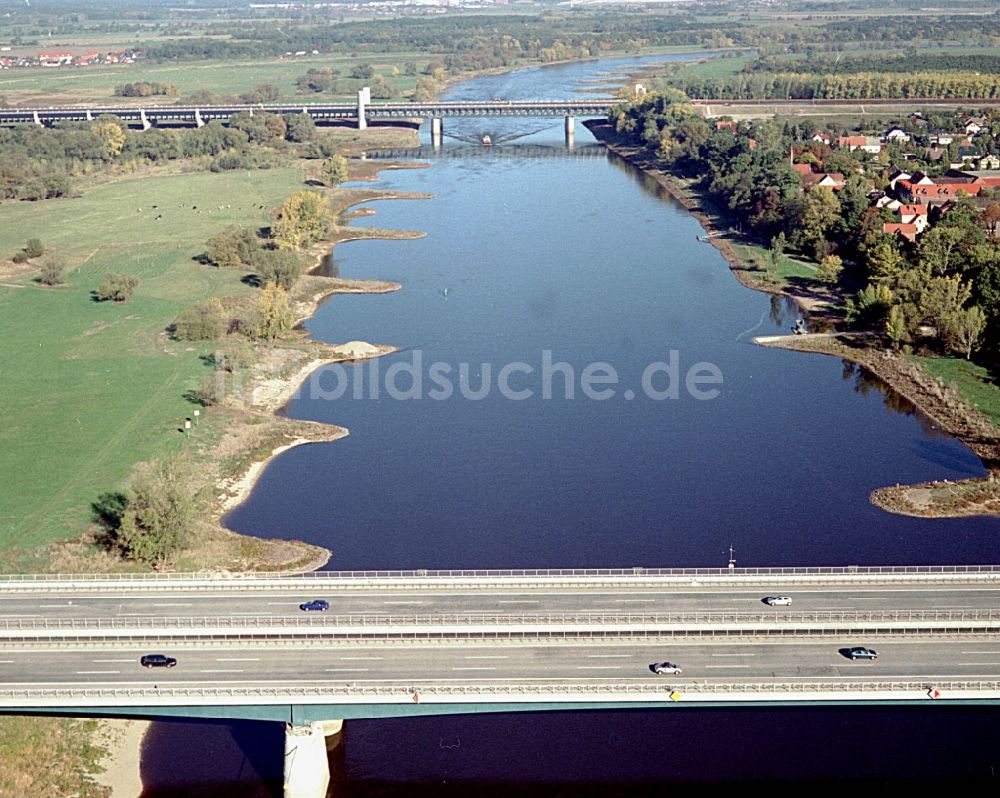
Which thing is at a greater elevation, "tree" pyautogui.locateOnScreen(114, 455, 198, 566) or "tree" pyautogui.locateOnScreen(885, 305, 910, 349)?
"tree" pyautogui.locateOnScreen(885, 305, 910, 349)

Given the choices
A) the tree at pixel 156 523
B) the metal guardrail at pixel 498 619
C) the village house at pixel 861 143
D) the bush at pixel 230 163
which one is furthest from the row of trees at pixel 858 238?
the bush at pixel 230 163

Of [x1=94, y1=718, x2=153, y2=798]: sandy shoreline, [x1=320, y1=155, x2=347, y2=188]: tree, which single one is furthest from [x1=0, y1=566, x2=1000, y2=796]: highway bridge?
[x1=320, y1=155, x2=347, y2=188]: tree

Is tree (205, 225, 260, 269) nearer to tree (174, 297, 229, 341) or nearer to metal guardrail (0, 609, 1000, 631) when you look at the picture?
tree (174, 297, 229, 341)

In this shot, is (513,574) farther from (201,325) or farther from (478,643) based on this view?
(201,325)

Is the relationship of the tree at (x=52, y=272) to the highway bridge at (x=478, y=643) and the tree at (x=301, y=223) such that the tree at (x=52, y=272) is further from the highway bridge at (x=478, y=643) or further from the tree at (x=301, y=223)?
the highway bridge at (x=478, y=643)

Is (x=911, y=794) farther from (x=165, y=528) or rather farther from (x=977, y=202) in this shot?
(x=977, y=202)
